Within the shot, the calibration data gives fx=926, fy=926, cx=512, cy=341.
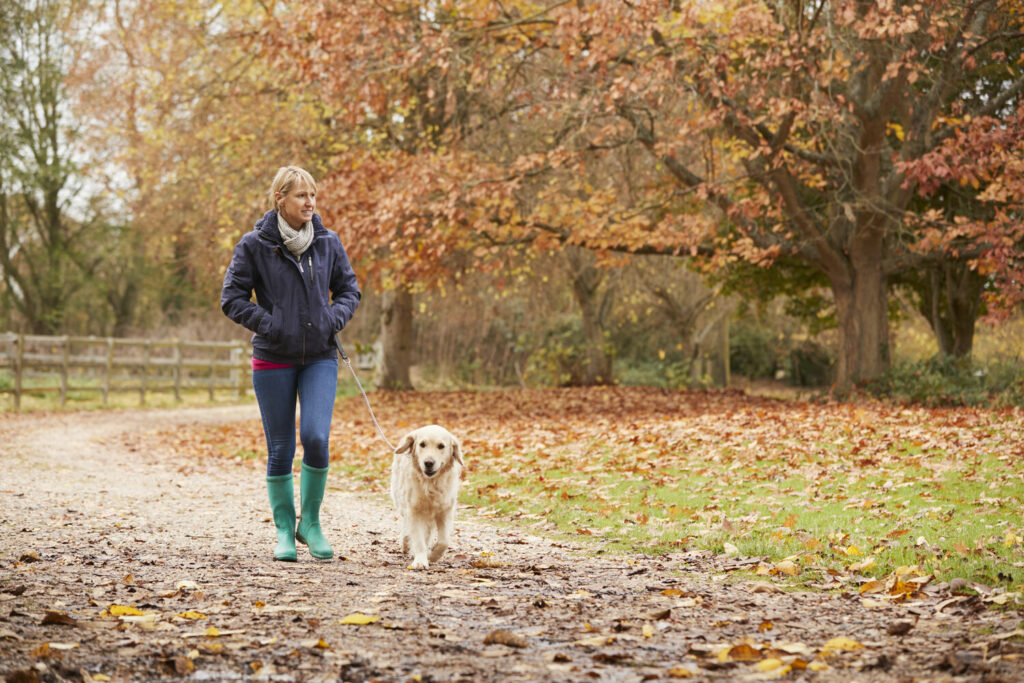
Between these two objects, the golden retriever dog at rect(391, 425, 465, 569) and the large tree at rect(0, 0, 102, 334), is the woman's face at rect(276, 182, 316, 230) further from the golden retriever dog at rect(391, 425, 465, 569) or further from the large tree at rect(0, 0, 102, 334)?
the large tree at rect(0, 0, 102, 334)

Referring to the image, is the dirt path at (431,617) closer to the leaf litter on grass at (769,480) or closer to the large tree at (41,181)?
the leaf litter on grass at (769,480)

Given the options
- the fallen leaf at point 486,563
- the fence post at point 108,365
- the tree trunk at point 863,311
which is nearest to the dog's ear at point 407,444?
the fallen leaf at point 486,563

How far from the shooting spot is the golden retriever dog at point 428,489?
5371mm

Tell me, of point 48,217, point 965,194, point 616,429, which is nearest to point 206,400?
point 48,217

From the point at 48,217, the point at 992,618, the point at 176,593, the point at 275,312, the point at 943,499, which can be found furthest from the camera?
the point at 48,217

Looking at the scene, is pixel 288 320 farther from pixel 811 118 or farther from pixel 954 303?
pixel 954 303

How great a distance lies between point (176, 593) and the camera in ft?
14.7

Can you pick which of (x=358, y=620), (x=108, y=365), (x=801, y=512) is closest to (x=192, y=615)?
(x=358, y=620)

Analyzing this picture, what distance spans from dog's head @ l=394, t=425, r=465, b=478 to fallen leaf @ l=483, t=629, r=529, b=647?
164cm

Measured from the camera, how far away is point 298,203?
5.36 metres

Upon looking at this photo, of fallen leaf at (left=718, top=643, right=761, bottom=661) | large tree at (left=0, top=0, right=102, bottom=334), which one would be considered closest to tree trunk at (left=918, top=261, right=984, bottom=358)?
fallen leaf at (left=718, top=643, right=761, bottom=661)

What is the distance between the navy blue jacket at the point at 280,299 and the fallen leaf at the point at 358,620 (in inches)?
70.6

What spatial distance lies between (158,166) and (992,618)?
65.2ft

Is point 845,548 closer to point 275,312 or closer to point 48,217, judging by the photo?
point 275,312
